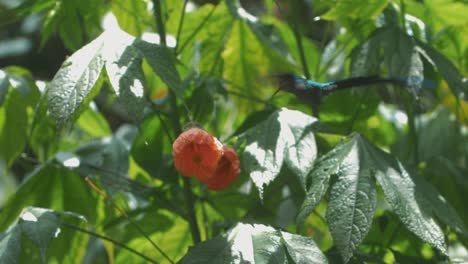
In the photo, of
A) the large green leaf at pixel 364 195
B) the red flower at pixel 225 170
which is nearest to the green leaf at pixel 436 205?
the large green leaf at pixel 364 195

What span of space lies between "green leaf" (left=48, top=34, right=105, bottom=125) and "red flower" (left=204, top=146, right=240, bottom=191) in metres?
0.22

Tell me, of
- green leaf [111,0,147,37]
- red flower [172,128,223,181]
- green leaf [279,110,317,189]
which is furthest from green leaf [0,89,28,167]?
green leaf [279,110,317,189]

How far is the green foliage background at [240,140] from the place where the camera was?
42.0 inches

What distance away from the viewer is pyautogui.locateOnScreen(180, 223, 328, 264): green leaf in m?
1.04

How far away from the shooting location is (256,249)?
1042 mm

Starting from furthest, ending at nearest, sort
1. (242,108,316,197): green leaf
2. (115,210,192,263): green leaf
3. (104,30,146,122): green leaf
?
(115,210,192,263): green leaf → (242,108,316,197): green leaf → (104,30,146,122): green leaf

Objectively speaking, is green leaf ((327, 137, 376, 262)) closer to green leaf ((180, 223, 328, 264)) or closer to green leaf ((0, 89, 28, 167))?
green leaf ((180, 223, 328, 264))

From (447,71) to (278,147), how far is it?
296mm

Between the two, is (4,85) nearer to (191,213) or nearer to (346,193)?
(191,213)

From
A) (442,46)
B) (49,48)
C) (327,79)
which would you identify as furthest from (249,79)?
(49,48)

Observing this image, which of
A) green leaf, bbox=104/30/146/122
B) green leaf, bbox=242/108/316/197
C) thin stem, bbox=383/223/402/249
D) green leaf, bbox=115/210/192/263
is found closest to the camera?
green leaf, bbox=104/30/146/122

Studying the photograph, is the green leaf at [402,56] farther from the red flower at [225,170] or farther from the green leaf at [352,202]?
the red flower at [225,170]

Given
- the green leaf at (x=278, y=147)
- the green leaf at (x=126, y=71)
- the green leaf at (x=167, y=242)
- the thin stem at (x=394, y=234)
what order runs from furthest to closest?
the green leaf at (x=167, y=242), the thin stem at (x=394, y=234), the green leaf at (x=278, y=147), the green leaf at (x=126, y=71)

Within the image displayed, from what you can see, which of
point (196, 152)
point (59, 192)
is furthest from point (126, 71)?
point (59, 192)
